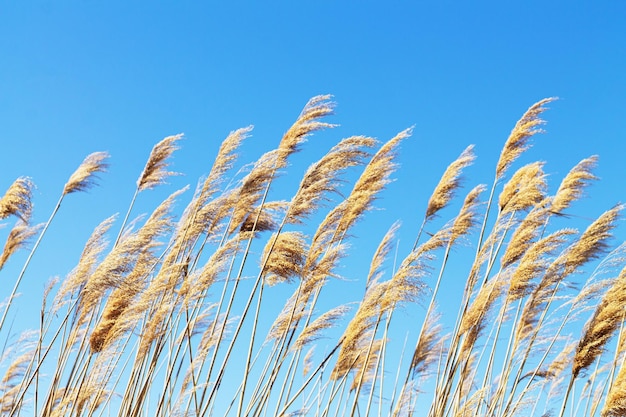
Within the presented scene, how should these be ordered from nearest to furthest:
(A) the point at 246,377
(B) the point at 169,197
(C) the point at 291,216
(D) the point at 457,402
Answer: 1. (A) the point at 246,377
2. (C) the point at 291,216
3. (D) the point at 457,402
4. (B) the point at 169,197

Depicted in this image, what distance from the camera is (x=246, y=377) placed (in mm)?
3783

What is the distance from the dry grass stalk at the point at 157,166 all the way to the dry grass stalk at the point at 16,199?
2.39 feet

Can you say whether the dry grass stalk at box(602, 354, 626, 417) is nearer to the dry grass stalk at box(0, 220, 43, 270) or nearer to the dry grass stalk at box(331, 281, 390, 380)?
the dry grass stalk at box(331, 281, 390, 380)

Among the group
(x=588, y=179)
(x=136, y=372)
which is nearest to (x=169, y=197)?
(x=136, y=372)

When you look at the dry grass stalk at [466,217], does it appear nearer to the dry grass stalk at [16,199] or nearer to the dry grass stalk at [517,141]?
the dry grass stalk at [517,141]

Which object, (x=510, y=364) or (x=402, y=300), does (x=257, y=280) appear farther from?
(x=510, y=364)

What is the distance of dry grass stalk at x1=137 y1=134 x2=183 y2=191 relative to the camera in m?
4.87

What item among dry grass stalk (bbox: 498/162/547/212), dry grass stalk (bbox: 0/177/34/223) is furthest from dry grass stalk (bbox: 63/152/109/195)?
dry grass stalk (bbox: 498/162/547/212)

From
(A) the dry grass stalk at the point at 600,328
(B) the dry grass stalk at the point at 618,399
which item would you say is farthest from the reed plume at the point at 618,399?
(A) the dry grass stalk at the point at 600,328

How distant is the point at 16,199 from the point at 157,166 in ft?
3.10

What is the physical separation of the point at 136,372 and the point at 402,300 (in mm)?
1610

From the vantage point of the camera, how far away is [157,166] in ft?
16.1

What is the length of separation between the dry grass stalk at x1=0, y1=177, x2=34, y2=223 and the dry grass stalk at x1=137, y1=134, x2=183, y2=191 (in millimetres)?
727

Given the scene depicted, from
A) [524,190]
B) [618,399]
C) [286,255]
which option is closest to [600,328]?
[618,399]
